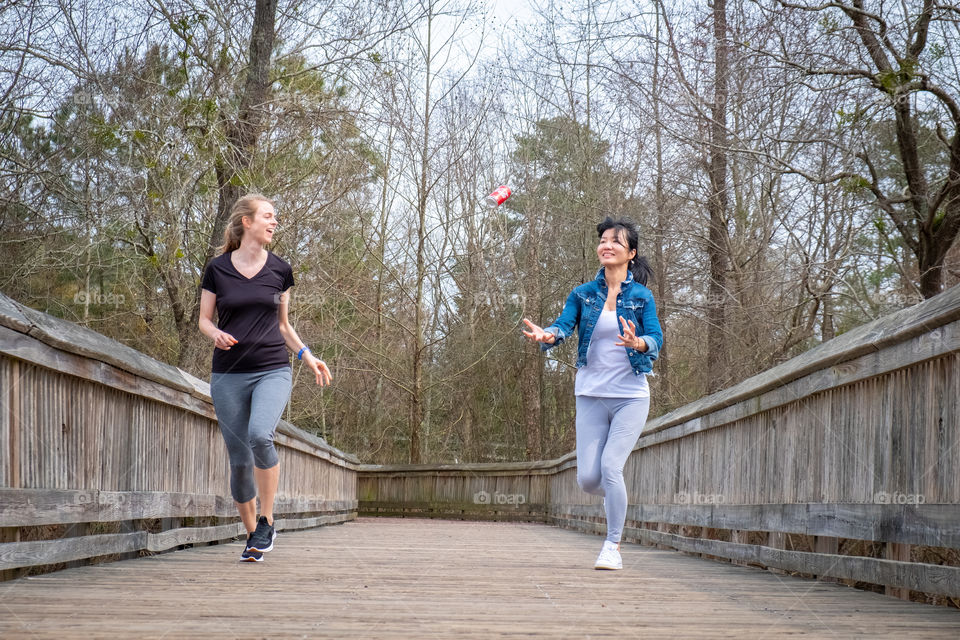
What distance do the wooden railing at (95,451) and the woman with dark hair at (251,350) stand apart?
1.61ft

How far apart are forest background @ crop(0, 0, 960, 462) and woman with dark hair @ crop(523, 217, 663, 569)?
12.6 feet

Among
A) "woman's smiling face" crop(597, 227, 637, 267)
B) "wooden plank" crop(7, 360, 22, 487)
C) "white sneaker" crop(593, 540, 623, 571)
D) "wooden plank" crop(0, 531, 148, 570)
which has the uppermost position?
"woman's smiling face" crop(597, 227, 637, 267)

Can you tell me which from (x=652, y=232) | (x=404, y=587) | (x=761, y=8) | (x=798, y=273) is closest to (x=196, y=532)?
(x=404, y=587)

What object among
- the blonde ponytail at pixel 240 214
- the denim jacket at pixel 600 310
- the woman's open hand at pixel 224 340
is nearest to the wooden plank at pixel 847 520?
the denim jacket at pixel 600 310

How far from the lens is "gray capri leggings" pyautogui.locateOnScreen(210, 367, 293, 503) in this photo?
5074mm

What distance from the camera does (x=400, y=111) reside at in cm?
2155

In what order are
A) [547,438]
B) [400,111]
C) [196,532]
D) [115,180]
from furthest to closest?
1. [547,438]
2. [400,111]
3. [115,180]
4. [196,532]

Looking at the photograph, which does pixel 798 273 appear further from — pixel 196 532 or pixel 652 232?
pixel 196 532

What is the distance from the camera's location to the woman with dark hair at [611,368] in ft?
18.1

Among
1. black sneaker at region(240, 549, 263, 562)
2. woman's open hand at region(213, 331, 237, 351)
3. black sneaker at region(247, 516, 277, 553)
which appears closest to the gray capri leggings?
woman's open hand at region(213, 331, 237, 351)

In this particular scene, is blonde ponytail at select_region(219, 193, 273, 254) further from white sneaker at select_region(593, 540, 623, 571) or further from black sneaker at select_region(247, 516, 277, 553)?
white sneaker at select_region(593, 540, 623, 571)

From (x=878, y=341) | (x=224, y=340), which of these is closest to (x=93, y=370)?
(x=224, y=340)

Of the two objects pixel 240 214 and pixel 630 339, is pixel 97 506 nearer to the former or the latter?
pixel 240 214

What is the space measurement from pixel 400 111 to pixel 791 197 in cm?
1016
